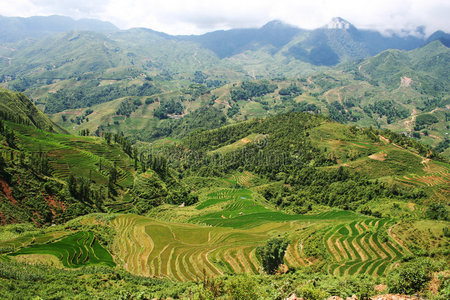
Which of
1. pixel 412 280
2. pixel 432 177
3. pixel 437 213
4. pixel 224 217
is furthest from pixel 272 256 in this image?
pixel 432 177

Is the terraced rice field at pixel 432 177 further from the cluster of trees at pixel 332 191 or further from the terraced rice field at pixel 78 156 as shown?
the terraced rice field at pixel 78 156

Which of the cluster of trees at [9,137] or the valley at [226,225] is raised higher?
the cluster of trees at [9,137]

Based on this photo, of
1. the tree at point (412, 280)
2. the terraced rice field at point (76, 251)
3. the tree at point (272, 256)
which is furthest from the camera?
the tree at point (272, 256)

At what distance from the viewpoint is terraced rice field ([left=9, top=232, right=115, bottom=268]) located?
4425 centimetres

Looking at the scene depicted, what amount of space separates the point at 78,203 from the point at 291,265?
63637 millimetres

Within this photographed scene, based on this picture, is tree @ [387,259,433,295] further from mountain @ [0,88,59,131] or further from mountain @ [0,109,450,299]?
mountain @ [0,88,59,131]

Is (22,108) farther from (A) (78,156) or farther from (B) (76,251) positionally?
(B) (76,251)

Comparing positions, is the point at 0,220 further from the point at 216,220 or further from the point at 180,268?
the point at 216,220

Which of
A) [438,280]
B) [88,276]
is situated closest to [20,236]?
[88,276]

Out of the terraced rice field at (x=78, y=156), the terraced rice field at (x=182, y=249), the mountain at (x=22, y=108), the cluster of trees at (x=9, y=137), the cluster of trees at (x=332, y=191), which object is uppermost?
the mountain at (x=22, y=108)

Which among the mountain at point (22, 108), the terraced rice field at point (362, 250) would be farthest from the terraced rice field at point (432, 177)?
the mountain at point (22, 108)

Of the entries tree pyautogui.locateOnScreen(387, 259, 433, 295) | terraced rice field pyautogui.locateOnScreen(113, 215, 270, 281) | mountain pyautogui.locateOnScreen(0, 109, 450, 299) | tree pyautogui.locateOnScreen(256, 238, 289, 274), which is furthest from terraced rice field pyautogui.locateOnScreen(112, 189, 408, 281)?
tree pyautogui.locateOnScreen(387, 259, 433, 295)

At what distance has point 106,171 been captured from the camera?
326 ft

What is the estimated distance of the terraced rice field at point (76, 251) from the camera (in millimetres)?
44250
